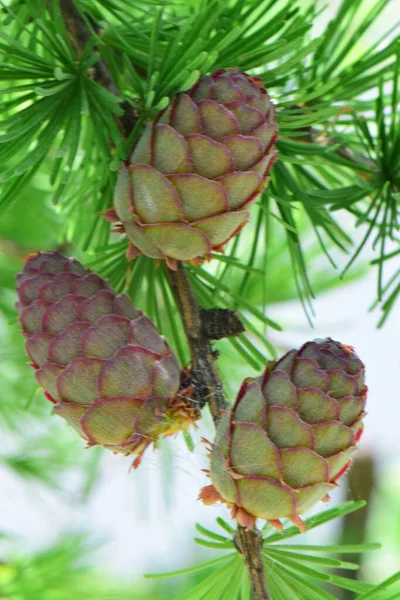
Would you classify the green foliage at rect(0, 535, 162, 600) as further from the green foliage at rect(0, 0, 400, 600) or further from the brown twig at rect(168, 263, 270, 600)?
the brown twig at rect(168, 263, 270, 600)

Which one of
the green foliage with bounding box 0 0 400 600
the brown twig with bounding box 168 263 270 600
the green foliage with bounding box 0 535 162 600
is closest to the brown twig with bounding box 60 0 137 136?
the green foliage with bounding box 0 0 400 600

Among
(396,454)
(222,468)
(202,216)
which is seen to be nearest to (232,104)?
(202,216)

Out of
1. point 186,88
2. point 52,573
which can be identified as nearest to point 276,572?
point 186,88

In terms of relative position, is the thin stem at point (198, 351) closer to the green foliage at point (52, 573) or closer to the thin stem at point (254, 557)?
the thin stem at point (254, 557)

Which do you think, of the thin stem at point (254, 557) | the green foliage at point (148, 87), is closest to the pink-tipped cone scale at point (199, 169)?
the green foliage at point (148, 87)

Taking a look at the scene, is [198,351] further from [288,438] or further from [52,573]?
[52,573]

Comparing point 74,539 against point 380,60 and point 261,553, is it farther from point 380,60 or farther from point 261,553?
point 380,60
